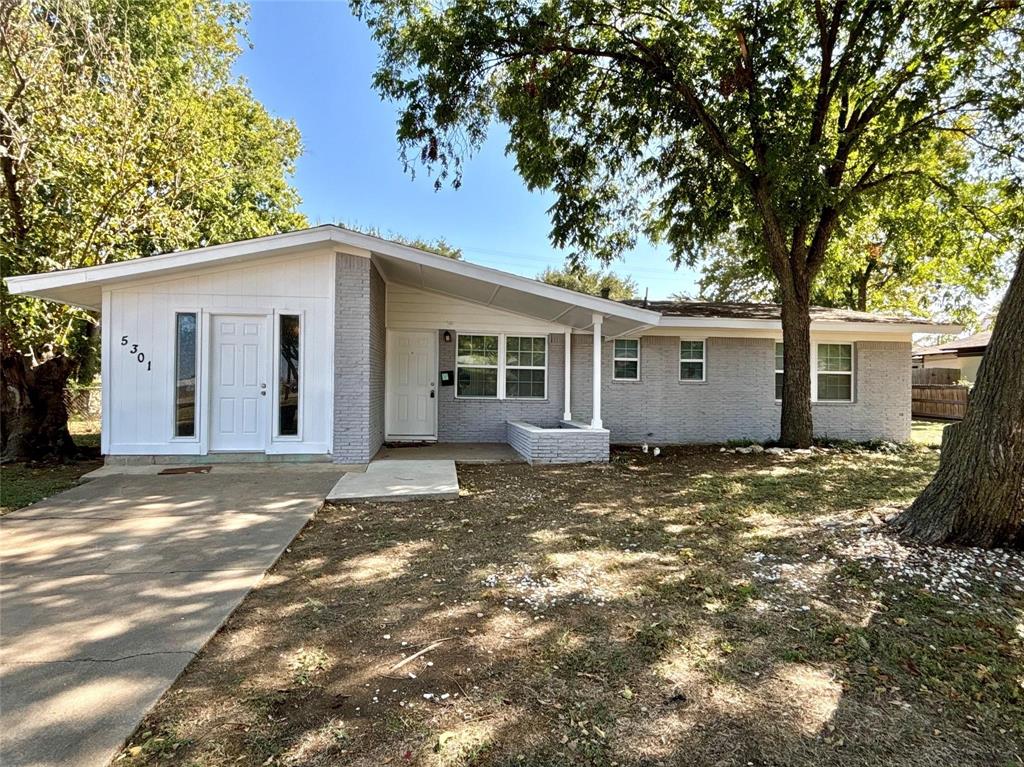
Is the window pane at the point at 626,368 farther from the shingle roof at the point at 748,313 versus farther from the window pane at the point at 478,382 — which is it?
the window pane at the point at 478,382

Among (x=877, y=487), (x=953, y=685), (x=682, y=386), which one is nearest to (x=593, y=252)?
(x=682, y=386)

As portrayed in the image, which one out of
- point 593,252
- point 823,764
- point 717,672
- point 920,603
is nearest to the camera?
point 823,764

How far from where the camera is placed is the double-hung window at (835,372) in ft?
38.2

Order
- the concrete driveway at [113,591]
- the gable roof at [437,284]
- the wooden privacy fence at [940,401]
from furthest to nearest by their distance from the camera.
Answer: the wooden privacy fence at [940,401], the gable roof at [437,284], the concrete driveway at [113,591]

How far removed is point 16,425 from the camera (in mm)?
8836

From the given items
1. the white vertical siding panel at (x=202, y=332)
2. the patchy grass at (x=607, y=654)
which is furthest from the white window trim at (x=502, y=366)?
the patchy grass at (x=607, y=654)

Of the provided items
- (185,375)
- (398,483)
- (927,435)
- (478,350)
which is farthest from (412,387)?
(927,435)

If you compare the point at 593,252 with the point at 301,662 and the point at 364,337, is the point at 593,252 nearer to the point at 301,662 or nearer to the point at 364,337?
the point at 364,337

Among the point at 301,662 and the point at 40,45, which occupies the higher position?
the point at 40,45

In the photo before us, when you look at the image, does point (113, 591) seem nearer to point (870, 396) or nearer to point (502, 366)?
point (502, 366)

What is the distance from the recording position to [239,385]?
7.55 metres

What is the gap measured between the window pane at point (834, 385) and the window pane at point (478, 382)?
24.1ft

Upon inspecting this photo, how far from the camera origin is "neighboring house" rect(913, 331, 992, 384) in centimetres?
2124

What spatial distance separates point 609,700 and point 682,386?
9.81 meters
